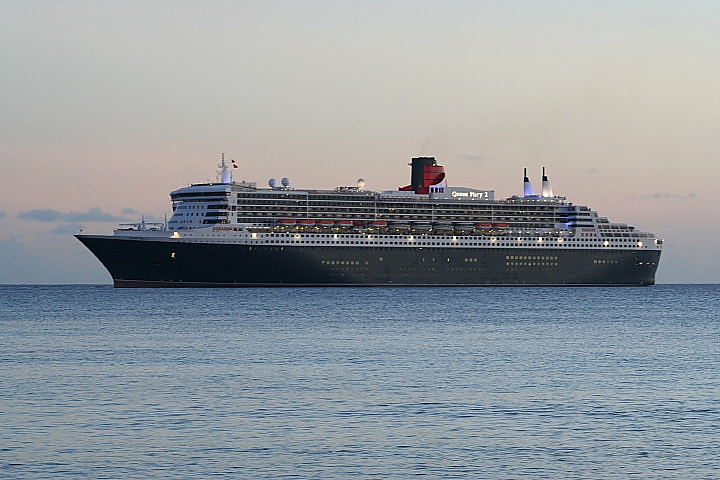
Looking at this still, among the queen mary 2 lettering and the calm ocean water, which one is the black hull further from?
the calm ocean water

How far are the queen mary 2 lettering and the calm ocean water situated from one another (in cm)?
5495

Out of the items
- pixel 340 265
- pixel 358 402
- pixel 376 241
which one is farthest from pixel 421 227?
pixel 358 402

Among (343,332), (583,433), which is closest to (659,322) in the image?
(343,332)

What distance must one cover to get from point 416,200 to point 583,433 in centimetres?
11137

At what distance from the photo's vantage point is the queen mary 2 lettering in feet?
411

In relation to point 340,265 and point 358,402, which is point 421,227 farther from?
point 358,402

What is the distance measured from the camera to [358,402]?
114ft

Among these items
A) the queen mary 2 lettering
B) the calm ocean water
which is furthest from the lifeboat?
the calm ocean water

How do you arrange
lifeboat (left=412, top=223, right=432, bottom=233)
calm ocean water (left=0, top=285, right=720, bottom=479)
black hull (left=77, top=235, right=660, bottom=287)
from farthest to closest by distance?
lifeboat (left=412, top=223, right=432, bottom=233)
black hull (left=77, top=235, right=660, bottom=287)
calm ocean water (left=0, top=285, right=720, bottom=479)

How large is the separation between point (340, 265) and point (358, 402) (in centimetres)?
9557

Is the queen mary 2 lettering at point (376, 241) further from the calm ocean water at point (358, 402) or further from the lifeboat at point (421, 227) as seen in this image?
the calm ocean water at point (358, 402)

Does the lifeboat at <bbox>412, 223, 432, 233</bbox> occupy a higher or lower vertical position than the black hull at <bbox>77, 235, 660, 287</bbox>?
higher

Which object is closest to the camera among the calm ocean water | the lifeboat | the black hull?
the calm ocean water

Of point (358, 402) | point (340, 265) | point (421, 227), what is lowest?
point (358, 402)
